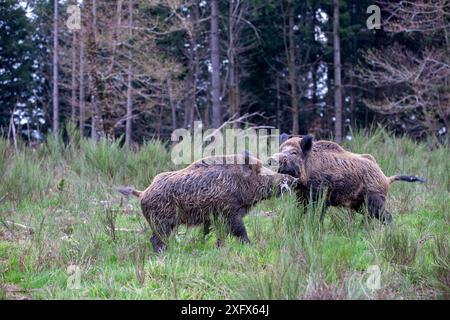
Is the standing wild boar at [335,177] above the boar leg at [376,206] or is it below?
above

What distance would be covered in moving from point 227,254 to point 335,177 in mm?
2025

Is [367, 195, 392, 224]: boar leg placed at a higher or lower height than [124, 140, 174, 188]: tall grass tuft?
lower

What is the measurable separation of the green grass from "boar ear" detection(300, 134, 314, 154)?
0.67 meters

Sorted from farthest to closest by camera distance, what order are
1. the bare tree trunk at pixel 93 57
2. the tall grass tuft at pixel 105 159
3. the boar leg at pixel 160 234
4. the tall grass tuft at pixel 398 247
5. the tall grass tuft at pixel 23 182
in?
the bare tree trunk at pixel 93 57 → the tall grass tuft at pixel 105 159 → the tall grass tuft at pixel 23 182 → the boar leg at pixel 160 234 → the tall grass tuft at pixel 398 247

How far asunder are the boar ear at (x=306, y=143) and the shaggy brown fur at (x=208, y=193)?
432mm

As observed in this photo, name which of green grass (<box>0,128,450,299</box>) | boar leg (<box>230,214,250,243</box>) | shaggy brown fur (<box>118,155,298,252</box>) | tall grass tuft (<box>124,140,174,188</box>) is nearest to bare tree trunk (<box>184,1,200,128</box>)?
tall grass tuft (<box>124,140,174,188</box>)

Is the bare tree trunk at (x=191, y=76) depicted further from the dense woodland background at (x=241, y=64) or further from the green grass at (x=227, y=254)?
the green grass at (x=227, y=254)

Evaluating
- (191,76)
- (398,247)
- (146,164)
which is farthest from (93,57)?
(191,76)

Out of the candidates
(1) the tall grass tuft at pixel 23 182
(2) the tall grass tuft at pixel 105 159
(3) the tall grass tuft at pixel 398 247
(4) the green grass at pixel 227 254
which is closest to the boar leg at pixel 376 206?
(4) the green grass at pixel 227 254

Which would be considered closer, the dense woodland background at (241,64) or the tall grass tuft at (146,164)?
the tall grass tuft at (146,164)

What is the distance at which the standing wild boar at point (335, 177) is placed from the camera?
20.5 ft

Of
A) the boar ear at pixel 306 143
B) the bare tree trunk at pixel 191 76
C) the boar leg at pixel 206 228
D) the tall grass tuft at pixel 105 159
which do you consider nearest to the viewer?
the boar leg at pixel 206 228

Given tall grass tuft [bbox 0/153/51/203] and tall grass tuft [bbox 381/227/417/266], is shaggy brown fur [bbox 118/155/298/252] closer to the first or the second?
tall grass tuft [bbox 381/227/417/266]

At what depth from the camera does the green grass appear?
4020 millimetres
